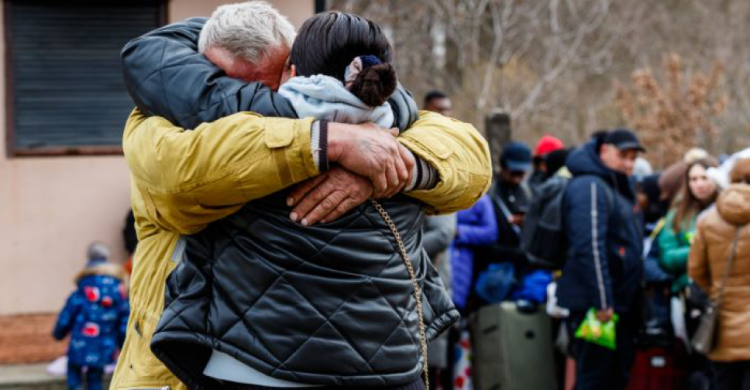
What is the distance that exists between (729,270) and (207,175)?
4980mm

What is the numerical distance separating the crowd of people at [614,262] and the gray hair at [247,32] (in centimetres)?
451

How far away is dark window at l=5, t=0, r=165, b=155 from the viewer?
9.78 m

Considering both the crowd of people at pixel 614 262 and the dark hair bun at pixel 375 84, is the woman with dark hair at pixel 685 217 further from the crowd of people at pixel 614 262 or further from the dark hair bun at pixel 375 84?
the dark hair bun at pixel 375 84

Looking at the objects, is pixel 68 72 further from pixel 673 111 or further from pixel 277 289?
pixel 673 111

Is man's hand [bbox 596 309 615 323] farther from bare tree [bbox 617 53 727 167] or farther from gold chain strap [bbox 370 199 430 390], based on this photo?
bare tree [bbox 617 53 727 167]

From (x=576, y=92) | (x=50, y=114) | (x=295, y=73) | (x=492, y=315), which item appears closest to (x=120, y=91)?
(x=50, y=114)

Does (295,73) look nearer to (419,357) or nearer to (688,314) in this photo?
(419,357)

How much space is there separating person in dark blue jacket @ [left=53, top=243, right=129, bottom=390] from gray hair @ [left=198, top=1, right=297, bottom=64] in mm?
5553

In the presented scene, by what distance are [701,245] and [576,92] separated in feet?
68.4

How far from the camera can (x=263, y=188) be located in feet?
10.5

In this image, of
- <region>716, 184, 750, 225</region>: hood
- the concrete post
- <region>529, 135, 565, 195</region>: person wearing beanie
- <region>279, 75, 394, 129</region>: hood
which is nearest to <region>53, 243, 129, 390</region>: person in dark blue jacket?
<region>529, 135, 565, 195</region>: person wearing beanie

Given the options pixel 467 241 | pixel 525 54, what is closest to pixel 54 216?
pixel 467 241

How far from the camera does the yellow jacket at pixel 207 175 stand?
10.4 feet

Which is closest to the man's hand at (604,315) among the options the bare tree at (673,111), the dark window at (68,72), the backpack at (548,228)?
the backpack at (548,228)
